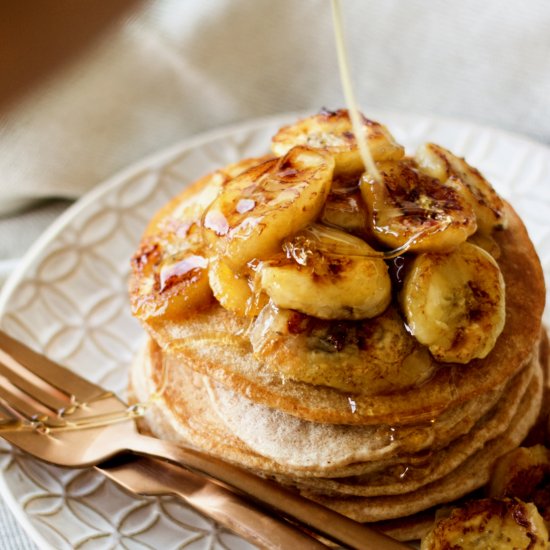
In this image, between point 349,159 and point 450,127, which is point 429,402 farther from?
point 450,127

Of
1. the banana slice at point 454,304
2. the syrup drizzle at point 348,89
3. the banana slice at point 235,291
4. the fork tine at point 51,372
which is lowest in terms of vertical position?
the fork tine at point 51,372

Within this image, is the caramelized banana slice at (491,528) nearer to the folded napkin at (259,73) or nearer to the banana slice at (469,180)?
the banana slice at (469,180)

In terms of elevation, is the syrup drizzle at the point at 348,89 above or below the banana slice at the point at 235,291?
above

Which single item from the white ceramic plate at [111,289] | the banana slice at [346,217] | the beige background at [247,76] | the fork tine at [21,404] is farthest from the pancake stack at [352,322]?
the beige background at [247,76]

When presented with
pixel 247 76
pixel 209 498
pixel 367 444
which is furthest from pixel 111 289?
pixel 247 76

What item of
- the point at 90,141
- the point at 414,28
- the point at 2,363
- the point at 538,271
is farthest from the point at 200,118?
the point at 538,271

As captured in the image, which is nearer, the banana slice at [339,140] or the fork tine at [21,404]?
the banana slice at [339,140]
